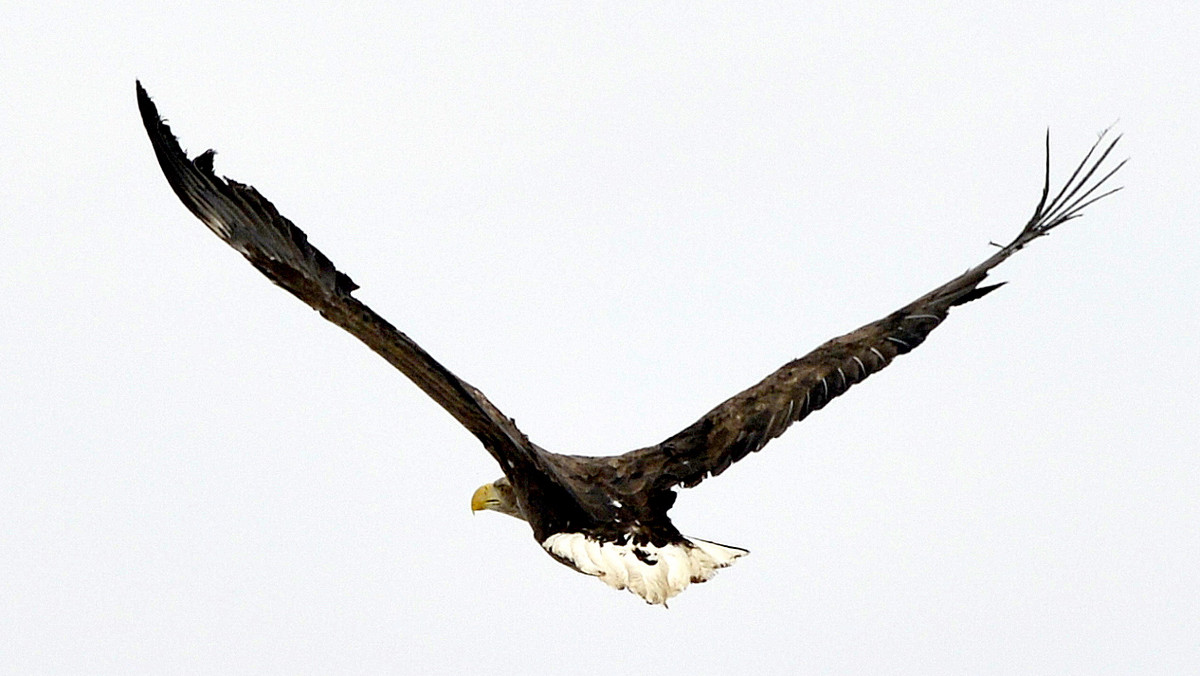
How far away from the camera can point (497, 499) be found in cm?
738

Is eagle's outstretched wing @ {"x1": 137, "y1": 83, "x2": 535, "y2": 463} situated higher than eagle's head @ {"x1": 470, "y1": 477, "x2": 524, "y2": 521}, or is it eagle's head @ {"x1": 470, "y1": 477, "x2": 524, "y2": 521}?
eagle's outstretched wing @ {"x1": 137, "y1": 83, "x2": 535, "y2": 463}

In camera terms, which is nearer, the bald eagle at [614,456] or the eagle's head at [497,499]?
the bald eagle at [614,456]

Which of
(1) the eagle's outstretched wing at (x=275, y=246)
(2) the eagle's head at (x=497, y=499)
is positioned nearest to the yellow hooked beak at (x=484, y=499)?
(2) the eagle's head at (x=497, y=499)

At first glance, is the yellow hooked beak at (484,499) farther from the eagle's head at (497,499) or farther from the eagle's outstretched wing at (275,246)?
the eagle's outstretched wing at (275,246)

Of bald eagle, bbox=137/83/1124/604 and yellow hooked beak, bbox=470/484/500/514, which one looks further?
yellow hooked beak, bbox=470/484/500/514

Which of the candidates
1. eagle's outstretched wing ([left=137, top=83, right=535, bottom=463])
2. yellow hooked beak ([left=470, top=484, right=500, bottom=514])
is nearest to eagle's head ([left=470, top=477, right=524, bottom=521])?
yellow hooked beak ([left=470, top=484, right=500, bottom=514])

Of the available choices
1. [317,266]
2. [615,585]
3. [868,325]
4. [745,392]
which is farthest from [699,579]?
[317,266]

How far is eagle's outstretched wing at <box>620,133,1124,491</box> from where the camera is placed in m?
→ 6.95

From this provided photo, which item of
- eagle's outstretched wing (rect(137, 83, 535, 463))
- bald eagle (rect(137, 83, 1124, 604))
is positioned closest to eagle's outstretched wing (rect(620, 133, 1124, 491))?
bald eagle (rect(137, 83, 1124, 604))

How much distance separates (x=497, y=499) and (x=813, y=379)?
4.67ft

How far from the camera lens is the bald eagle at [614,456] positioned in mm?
5938

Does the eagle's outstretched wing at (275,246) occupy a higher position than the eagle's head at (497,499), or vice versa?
the eagle's outstretched wing at (275,246)

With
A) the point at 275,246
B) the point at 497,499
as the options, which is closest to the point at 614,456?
the point at 497,499

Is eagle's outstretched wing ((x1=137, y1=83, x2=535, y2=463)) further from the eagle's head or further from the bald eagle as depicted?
the eagle's head
